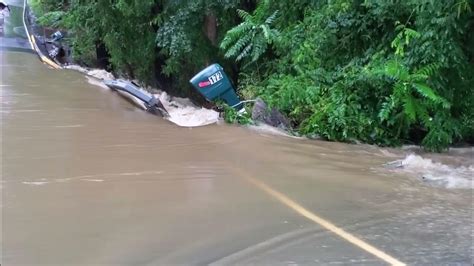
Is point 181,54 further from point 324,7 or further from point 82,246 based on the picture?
point 82,246

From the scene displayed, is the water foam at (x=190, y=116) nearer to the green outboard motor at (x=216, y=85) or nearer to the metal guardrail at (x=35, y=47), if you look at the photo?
the green outboard motor at (x=216, y=85)

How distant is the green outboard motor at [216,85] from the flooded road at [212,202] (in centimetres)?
174

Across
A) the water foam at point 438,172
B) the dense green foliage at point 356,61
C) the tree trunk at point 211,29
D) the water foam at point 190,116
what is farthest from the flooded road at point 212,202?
the tree trunk at point 211,29

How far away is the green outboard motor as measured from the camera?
1068 cm

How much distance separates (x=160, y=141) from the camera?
27.4 ft

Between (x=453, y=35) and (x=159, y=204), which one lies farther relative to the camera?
(x=453, y=35)

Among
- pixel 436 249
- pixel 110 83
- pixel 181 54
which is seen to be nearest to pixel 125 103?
pixel 110 83

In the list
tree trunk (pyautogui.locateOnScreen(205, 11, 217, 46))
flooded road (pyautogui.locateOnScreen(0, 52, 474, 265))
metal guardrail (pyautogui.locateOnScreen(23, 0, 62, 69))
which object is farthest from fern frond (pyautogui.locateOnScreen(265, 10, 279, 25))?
metal guardrail (pyautogui.locateOnScreen(23, 0, 62, 69))

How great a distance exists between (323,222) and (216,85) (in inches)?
242

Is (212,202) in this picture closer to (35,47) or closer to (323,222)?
(323,222)

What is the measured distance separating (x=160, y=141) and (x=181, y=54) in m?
7.08

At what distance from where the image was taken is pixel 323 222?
500cm

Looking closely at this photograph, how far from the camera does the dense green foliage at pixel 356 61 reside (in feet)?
27.6

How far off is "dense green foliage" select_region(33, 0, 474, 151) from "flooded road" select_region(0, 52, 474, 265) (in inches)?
30.7
